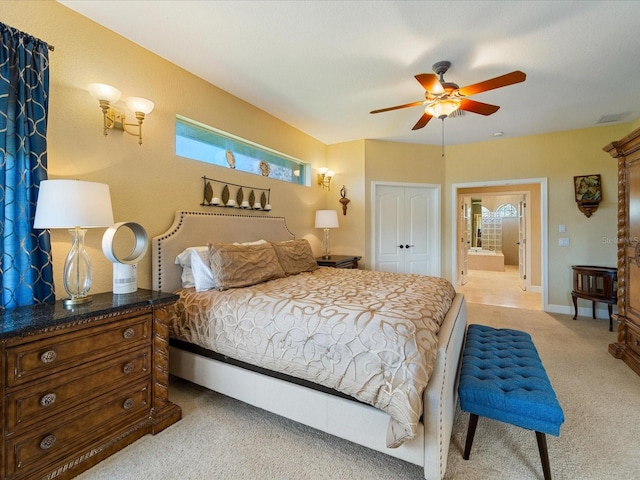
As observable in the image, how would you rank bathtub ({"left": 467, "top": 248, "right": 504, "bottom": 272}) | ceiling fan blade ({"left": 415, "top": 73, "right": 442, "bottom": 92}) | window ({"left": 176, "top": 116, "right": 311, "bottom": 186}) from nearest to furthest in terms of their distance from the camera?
ceiling fan blade ({"left": 415, "top": 73, "right": 442, "bottom": 92}) → window ({"left": 176, "top": 116, "right": 311, "bottom": 186}) → bathtub ({"left": 467, "top": 248, "right": 504, "bottom": 272})

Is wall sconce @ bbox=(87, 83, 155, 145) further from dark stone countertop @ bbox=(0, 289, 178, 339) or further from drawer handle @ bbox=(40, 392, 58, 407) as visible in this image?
drawer handle @ bbox=(40, 392, 58, 407)

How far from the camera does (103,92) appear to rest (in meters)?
2.05

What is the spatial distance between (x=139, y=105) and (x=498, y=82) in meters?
2.80

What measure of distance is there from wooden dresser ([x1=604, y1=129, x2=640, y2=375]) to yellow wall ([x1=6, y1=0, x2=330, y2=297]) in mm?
3941

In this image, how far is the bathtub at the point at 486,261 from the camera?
29.3 ft

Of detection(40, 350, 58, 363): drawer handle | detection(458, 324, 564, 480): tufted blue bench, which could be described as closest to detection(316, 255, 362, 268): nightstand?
detection(458, 324, 564, 480): tufted blue bench

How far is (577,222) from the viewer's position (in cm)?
439

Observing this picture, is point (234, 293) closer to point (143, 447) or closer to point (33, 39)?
point (143, 447)

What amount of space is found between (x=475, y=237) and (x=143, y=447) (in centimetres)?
1157

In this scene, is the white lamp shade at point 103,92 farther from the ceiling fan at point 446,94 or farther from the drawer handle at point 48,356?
the ceiling fan at point 446,94

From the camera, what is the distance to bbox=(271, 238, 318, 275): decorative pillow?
122 inches

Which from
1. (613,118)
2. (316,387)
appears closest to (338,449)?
(316,387)

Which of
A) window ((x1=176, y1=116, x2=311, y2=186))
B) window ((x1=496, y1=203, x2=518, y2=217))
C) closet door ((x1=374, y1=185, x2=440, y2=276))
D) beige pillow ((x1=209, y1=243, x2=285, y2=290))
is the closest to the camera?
beige pillow ((x1=209, y1=243, x2=285, y2=290))

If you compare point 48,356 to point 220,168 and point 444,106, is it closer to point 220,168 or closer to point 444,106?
point 220,168
